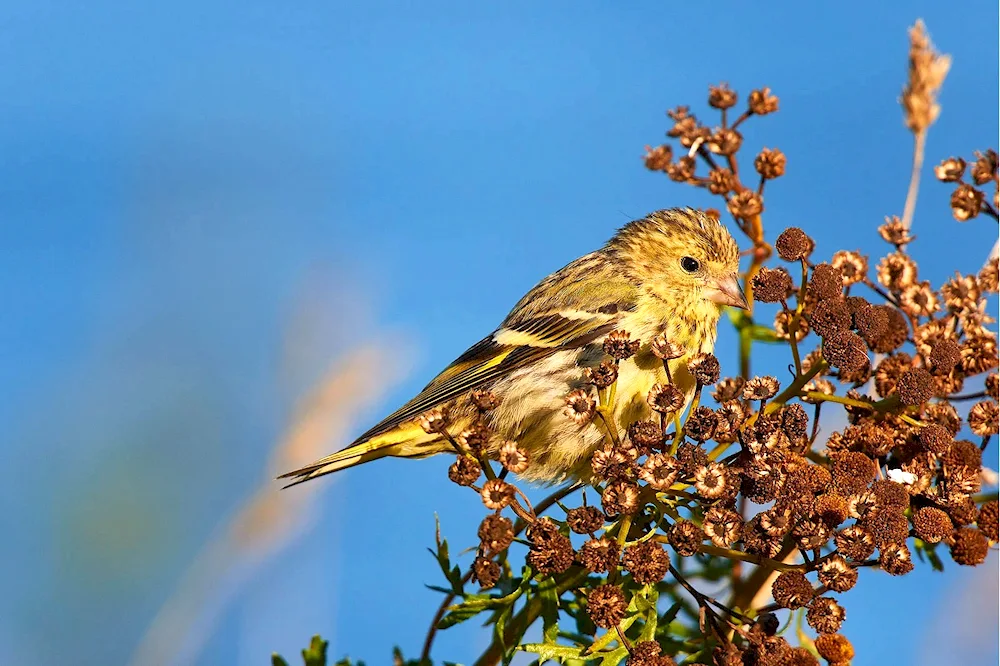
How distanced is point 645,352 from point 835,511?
1.32 metres

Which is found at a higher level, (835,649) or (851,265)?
(851,265)

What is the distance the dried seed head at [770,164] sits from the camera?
349 centimetres

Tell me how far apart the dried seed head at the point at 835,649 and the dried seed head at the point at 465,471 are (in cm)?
91

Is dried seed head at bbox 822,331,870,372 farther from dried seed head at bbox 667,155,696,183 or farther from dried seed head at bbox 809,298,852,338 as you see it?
dried seed head at bbox 667,155,696,183

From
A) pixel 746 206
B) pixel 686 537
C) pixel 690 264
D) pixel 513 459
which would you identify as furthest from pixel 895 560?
pixel 690 264

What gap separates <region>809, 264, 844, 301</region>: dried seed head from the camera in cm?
288

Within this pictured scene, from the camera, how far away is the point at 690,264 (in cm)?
441

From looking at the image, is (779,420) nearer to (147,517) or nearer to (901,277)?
(901,277)

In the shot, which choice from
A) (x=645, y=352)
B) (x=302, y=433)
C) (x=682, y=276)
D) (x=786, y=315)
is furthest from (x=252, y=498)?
(x=682, y=276)

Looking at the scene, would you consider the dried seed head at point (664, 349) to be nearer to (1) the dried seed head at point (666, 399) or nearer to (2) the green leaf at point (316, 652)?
(1) the dried seed head at point (666, 399)

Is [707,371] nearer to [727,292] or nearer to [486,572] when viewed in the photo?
[486,572]

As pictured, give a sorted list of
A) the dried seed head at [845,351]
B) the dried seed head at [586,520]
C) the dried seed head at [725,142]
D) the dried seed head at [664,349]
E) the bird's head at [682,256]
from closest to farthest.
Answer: the dried seed head at [586,520], the dried seed head at [845,351], the dried seed head at [664,349], the dried seed head at [725,142], the bird's head at [682,256]

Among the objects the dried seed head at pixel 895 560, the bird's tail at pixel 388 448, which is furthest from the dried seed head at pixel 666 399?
the bird's tail at pixel 388 448

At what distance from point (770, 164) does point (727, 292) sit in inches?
25.4
